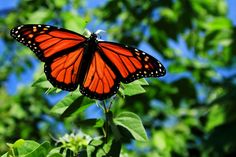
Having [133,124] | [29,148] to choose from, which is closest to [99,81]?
[133,124]

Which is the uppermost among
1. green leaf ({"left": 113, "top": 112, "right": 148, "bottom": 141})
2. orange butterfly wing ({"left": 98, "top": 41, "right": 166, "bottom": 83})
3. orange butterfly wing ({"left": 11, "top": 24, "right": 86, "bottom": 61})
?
orange butterfly wing ({"left": 11, "top": 24, "right": 86, "bottom": 61})

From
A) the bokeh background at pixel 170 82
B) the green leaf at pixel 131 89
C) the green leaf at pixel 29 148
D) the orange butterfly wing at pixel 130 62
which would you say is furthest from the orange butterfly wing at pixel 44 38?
the bokeh background at pixel 170 82

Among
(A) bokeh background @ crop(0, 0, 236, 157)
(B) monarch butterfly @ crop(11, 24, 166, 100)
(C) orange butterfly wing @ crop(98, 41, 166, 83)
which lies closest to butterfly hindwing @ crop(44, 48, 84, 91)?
(B) monarch butterfly @ crop(11, 24, 166, 100)

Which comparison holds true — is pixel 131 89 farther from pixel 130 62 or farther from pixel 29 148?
pixel 29 148

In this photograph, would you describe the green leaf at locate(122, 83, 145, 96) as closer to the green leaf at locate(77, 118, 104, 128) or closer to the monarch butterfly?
the monarch butterfly

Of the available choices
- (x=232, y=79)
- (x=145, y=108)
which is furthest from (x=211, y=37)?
(x=145, y=108)

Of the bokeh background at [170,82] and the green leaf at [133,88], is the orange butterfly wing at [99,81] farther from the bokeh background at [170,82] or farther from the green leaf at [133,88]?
the bokeh background at [170,82]

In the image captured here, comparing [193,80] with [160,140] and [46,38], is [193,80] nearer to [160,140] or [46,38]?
[160,140]
